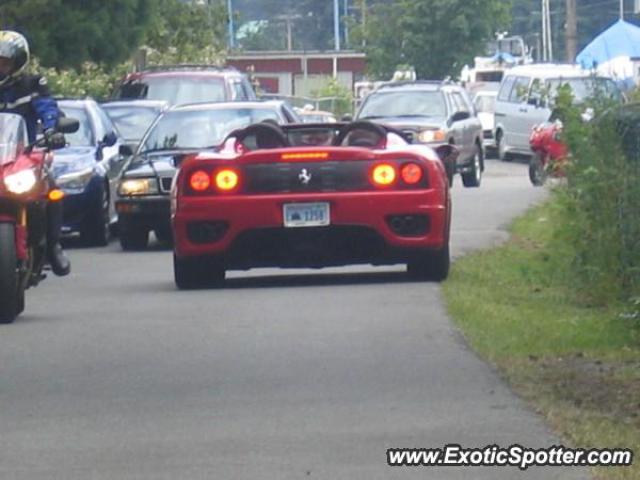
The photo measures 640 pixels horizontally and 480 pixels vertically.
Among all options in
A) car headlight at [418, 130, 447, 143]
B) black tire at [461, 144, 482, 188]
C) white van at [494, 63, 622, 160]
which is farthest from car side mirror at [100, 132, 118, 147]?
white van at [494, 63, 622, 160]

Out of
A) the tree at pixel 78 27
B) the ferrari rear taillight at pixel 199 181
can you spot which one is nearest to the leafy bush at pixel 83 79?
the tree at pixel 78 27

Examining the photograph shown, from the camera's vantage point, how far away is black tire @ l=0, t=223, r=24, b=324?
495 inches

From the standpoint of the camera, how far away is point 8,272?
41.4ft

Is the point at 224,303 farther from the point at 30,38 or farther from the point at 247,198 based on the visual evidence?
the point at 30,38

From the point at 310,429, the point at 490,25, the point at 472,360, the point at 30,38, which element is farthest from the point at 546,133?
the point at 490,25

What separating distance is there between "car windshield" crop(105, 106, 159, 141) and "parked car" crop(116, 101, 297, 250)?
5.41 metres

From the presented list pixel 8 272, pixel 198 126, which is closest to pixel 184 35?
pixel 198 126

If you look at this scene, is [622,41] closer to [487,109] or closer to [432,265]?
[487,109]

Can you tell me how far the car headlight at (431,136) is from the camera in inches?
1179

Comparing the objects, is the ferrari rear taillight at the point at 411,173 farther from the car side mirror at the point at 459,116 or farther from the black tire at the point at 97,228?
the car side mirror at the point at 459,116

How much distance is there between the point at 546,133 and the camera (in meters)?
27.7


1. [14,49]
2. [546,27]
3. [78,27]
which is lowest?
[546,27]

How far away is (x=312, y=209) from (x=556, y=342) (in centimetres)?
372

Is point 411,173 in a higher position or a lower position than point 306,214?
higher
